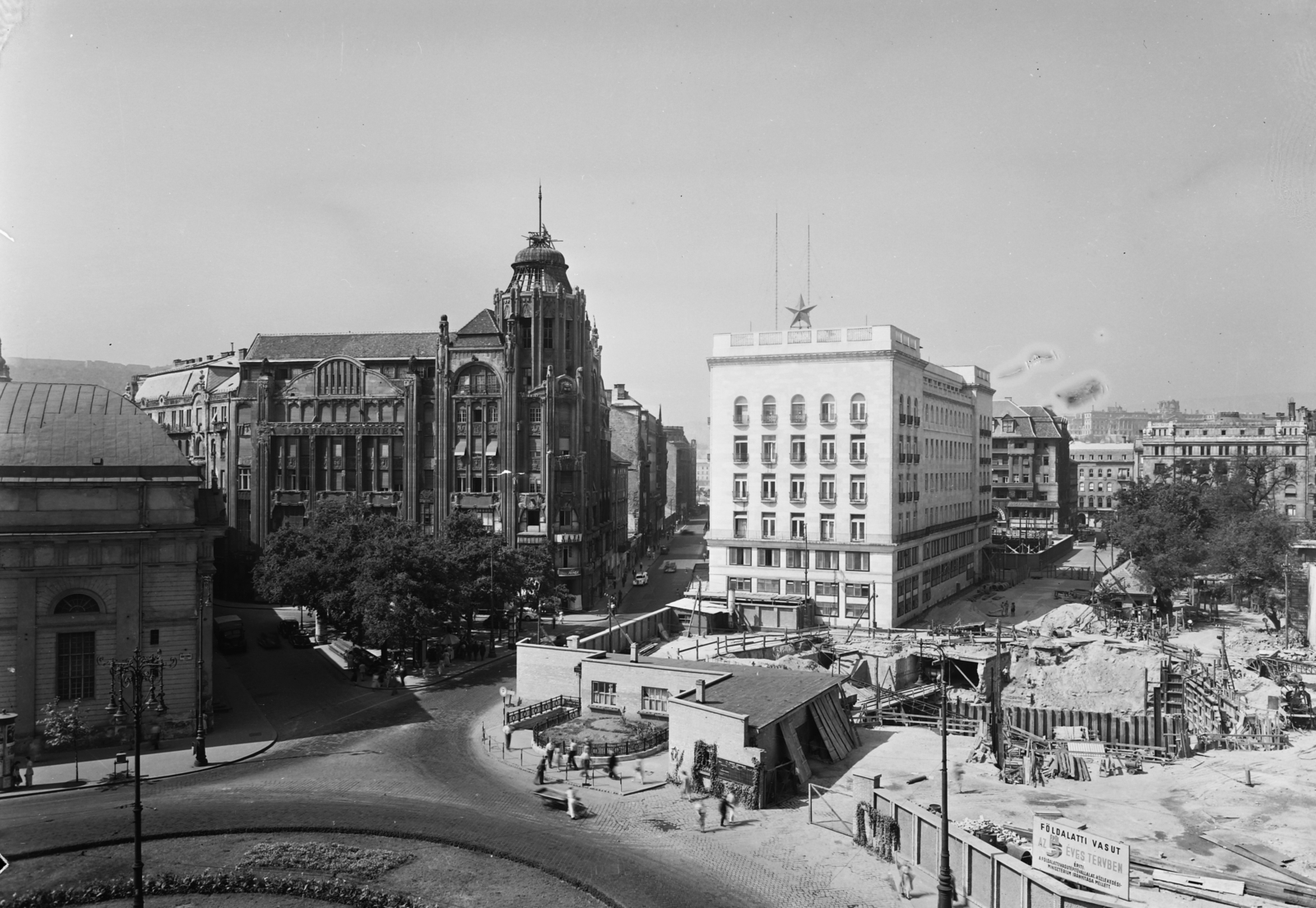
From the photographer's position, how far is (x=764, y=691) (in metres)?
41.7

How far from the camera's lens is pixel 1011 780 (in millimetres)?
36625

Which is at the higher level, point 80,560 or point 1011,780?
point 80,560

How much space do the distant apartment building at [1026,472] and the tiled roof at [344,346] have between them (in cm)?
8342

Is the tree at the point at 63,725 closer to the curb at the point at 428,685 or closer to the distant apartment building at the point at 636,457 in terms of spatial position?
the curb at the point at 428,685

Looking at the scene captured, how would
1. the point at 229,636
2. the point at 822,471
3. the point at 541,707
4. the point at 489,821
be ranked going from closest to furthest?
Result: the point at 489,821 → the point at 541,707 → the point at 229,636 → the point at 822,471

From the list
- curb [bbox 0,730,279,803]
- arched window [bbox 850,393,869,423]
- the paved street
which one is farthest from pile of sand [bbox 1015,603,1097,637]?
curb [bbox 0,730,279,803]

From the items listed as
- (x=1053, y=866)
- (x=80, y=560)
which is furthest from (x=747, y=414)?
(x=1053, y=866)

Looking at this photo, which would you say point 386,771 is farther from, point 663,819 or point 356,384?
point 356,384

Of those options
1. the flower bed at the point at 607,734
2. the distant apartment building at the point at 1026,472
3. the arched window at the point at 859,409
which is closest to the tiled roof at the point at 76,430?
the flower bed at the point at 607,734

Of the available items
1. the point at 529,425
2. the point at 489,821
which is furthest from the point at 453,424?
the point at 489,821

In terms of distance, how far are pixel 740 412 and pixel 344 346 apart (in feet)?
129

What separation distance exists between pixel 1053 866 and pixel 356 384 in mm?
73936

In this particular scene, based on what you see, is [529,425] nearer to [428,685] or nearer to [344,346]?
[344,346]

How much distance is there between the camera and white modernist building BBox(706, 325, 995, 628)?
7094 centimetres
